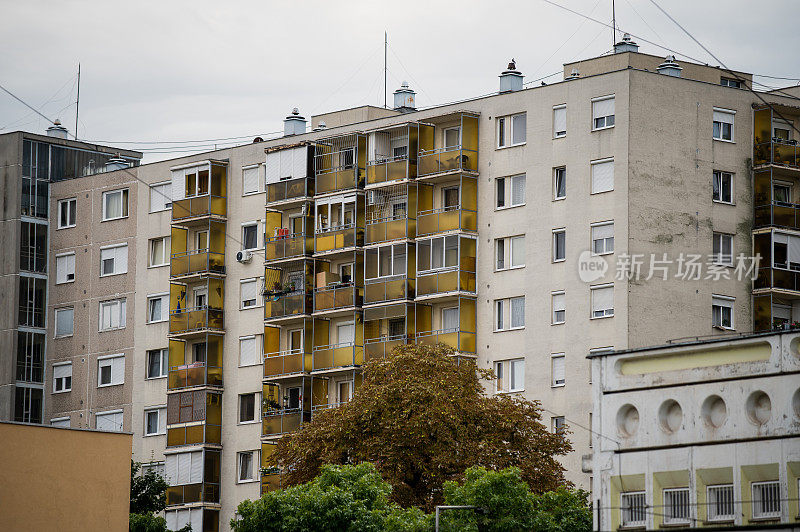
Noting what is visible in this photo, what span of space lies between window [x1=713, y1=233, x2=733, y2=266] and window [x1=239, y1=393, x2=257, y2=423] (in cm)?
2428

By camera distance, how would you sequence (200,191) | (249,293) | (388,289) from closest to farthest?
(388,289)
(249,293)
(200,191)

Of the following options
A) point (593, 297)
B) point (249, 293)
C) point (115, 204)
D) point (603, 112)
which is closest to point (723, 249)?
point (593, 297)

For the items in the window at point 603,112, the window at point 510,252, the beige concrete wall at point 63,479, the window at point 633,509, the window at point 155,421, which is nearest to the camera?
the window at point 633,509

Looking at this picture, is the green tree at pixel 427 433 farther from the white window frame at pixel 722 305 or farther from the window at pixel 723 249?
the window at pixel 723 249

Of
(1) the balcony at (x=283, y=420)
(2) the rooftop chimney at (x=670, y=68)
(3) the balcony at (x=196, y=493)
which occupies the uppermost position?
(2) the rooftop chimney at (x=670, y=68)

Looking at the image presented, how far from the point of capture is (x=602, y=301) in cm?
7175

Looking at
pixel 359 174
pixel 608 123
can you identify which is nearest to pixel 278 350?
pixel 359 174

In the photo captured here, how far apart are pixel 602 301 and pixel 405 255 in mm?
10849

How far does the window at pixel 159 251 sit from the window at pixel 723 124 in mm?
30271

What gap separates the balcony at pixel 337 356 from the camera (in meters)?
79.9

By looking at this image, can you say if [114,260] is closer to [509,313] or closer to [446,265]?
[446,265]

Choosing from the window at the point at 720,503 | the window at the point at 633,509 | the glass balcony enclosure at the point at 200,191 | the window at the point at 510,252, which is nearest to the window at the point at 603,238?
the window at the point at 510,252

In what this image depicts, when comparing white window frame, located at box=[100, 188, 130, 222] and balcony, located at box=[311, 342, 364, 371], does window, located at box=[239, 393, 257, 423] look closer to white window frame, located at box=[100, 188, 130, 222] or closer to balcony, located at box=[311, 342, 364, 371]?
balcony, located at box=[311, 342, 364, 371]

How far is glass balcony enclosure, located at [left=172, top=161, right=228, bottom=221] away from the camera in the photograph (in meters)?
87.5
